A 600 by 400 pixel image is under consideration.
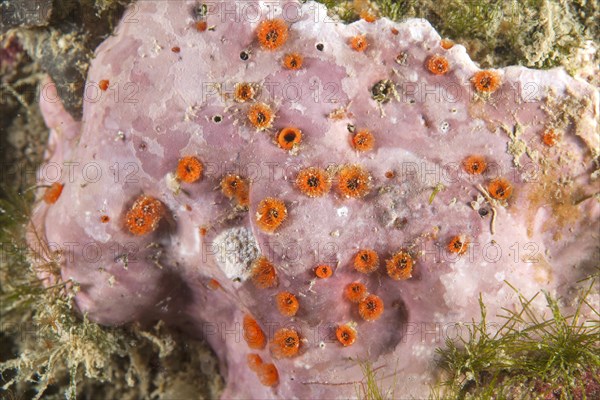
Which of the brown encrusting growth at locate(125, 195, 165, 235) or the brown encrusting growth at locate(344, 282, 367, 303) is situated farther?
the brown encrusting growth at locate(125, 195, 165, 235)

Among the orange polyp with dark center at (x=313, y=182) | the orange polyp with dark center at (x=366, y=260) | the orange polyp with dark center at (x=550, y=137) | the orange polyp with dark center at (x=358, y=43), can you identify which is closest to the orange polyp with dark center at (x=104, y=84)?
the orange polyp with dark center at (x=313, y=182)

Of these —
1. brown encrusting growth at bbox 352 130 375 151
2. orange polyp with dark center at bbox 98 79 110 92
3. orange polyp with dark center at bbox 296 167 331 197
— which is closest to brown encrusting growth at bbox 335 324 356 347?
orange polyp with dark center at bbox 296 167 331 197

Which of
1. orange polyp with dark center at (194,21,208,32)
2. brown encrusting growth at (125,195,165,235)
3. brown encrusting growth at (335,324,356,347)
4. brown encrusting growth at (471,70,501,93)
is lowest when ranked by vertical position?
brown encrusting growth at (335,324,356,347)

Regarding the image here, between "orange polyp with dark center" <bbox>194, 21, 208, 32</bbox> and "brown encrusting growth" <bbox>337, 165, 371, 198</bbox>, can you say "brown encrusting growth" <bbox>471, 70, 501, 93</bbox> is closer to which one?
"brown encrusting growth" <bbox>337, 165, 371, 198</bbox>

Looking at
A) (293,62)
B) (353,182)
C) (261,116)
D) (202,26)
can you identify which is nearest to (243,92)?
(261,116)

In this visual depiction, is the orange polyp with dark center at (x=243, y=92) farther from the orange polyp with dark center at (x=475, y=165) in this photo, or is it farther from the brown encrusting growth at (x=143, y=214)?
the orange polyp with dark center at (x=475, y=165)

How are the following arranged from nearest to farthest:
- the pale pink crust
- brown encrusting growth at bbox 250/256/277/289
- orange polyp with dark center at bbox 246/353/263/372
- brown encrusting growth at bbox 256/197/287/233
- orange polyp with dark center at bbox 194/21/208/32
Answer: brown encrusting growth at bbox 256/197/287/233 → the pale pink crust → brown encrusting growth at bbox 250/256/277/289 → orange polyp with dark center at bbox 194/21/208/32 → orange polyp with dark center at bbox 246/353/263/372

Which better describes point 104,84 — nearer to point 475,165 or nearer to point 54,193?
point 54,193
